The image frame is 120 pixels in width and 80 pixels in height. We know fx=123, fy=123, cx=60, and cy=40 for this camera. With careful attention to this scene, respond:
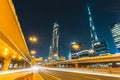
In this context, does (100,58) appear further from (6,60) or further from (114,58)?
(6,60)

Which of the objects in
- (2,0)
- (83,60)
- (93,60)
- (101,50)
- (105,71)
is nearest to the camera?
(2,0)

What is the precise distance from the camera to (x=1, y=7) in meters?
9.91

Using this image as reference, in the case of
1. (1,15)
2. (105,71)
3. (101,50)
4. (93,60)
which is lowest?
(105,71)

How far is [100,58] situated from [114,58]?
7568 mm

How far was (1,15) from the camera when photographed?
36.6 ft

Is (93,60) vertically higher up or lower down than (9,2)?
lower down

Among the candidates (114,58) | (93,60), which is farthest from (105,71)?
(93,60)

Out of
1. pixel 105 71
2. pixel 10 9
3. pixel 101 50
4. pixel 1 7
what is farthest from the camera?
pixel 101 50

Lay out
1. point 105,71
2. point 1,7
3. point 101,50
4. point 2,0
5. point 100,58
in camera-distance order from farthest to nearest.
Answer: point 101,50, point 100,58, point 105,71, point 1,7, point 2,0

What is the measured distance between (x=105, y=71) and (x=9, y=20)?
23.9m

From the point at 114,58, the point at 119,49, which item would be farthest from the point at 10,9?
the point at 119,49

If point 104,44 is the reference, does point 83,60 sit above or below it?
below

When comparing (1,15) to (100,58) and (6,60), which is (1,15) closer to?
(6,60)

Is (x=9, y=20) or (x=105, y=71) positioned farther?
(x=105, y=71)
